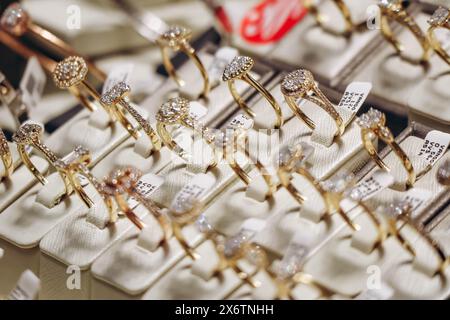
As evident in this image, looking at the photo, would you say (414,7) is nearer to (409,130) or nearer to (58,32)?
(409,130)

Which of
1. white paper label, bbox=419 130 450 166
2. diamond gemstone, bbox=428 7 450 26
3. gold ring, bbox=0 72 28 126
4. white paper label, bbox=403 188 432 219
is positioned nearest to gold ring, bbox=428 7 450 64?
diamond gemstone, bbox=428 7 450 26

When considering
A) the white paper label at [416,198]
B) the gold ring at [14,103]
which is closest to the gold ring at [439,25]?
the white paper label at [416,198]

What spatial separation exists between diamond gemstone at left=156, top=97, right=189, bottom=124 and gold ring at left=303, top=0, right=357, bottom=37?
9.8 inches

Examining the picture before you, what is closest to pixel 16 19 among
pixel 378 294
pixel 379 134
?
pixel 379 134

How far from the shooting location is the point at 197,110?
1.11m

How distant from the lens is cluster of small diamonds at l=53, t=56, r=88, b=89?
1.11 metres

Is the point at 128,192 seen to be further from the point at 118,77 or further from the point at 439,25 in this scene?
the point at 439,25

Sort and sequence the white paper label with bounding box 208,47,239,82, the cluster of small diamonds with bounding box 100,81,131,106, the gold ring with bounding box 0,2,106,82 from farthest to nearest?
the gold ring with bounding box 0,2,106,82
the white paper label with bounding box 208,47,239,82
the cluster of small diamonds with bounding box 100,81,131,106

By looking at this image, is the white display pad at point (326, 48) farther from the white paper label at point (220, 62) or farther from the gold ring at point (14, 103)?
the gold ring at point (14, 103)

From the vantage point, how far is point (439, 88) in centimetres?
109

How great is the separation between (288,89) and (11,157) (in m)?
0.28

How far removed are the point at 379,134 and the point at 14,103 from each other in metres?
0.45

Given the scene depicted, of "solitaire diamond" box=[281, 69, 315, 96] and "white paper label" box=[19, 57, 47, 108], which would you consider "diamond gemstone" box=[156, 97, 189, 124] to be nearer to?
"solitaire diamond" box=[281, 69, 315, 96]

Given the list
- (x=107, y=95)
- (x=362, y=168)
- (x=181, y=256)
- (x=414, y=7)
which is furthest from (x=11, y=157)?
(x=414, y=7)
